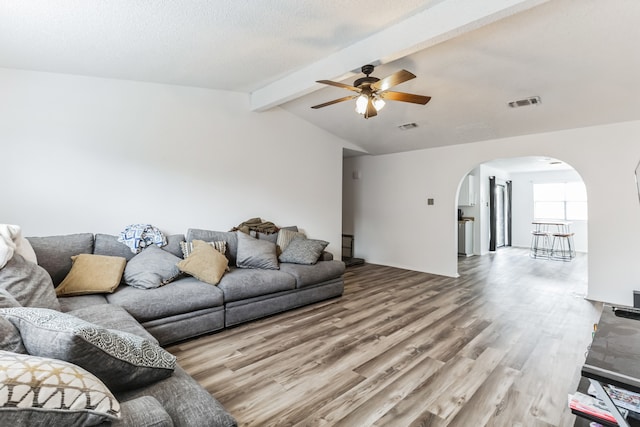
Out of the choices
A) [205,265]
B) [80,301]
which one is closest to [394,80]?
[205,265]

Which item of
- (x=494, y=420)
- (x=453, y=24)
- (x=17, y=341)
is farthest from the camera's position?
(x=453, y=24)

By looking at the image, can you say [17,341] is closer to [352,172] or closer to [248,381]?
[248,381]

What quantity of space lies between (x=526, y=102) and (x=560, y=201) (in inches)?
276

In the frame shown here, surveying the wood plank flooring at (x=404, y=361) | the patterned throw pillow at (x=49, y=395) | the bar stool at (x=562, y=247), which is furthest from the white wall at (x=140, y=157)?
the bar stool at (x=562, y=247)

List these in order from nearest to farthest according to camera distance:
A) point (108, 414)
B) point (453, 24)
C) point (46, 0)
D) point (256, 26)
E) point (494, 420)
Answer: point (108, 414) < point (494, 420) < point (46, 0) < point (453, 24) < point (256, 26)

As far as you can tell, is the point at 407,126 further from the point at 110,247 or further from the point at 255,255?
the point at 110,247

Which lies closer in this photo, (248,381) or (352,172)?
(248,381)

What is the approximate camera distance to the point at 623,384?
1135mm

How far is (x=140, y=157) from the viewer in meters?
3.60

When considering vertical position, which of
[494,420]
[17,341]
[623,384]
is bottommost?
[494,420]

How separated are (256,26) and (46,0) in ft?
4.65

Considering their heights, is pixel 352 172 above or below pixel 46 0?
below

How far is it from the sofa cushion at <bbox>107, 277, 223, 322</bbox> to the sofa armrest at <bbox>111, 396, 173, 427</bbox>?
1745 millimetres

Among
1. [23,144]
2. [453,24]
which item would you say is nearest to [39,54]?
[23,144]
